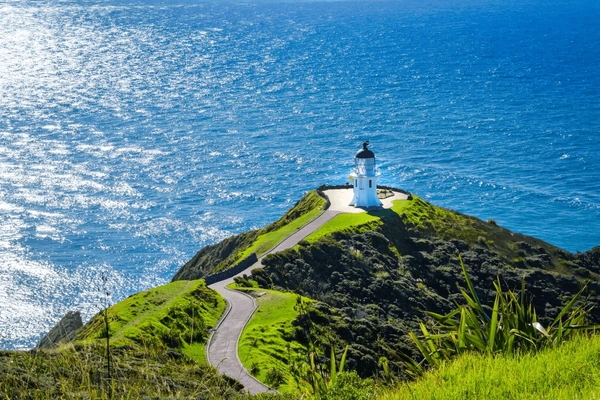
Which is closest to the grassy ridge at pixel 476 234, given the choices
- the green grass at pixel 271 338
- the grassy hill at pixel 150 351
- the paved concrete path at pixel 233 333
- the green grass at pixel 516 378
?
the paved concrete path at pixel 233 333

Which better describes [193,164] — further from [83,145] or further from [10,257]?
[10,257]

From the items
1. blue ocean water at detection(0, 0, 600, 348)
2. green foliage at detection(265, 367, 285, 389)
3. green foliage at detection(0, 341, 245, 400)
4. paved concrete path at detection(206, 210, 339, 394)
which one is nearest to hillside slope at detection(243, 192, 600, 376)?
paved concrete path at detection(206, 210, 339, 394)

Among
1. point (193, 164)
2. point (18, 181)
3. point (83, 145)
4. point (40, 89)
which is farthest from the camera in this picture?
point (40, 89)

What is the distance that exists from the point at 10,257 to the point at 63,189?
26209 millimetres

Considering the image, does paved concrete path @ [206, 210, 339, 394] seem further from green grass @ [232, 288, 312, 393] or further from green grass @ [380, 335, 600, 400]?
green grass @ [380, 335, 600, 400]

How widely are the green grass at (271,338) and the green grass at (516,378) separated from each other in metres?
20.0

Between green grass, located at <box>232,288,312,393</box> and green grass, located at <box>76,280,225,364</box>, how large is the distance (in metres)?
2.21

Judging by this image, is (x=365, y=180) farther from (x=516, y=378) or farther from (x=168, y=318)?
(x=516, y=378)

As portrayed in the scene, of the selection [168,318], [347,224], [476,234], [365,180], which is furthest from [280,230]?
[168,318]

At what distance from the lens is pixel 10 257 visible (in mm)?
91500

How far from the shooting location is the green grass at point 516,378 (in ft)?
41.4

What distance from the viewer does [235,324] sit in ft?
149

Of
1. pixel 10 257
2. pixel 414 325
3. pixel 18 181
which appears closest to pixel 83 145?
pixel 18 181

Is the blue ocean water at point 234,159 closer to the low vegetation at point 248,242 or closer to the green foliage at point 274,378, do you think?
the low vegetation at point 248,242
